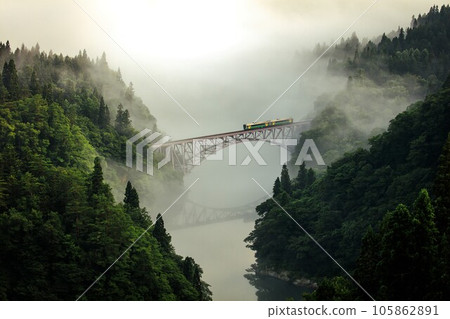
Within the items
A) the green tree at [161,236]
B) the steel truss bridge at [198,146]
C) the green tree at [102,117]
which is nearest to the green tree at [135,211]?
the green tree at [161,236]

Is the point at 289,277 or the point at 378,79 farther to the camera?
the point at 378,79

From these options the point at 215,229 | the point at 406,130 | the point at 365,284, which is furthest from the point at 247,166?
the point at 365,284

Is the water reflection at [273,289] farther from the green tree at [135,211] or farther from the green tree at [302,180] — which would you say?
the green tree at [302,180]

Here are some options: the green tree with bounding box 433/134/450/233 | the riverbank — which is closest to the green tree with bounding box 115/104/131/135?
the riverbank

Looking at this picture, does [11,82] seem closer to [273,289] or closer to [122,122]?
[122,122]

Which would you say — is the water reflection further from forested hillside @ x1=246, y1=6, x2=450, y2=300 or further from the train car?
the train car

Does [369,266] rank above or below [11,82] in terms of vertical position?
below

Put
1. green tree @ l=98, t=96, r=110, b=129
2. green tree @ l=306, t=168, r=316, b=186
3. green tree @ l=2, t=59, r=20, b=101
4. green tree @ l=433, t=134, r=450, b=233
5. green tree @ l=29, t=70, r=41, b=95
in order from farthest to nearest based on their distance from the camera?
green tree @ l=98, t=96, r=110, b=129 < green tree @ l=306, t=168, r=316, b=186 < green tree @ l=29, t=70, r=41, b=95 < green tree @ l=2, t=59, r=20, b=101 < green tree @ l=433, t=134, r=450, b=233

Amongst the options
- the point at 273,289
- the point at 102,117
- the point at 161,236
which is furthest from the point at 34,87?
the point at 273,289
